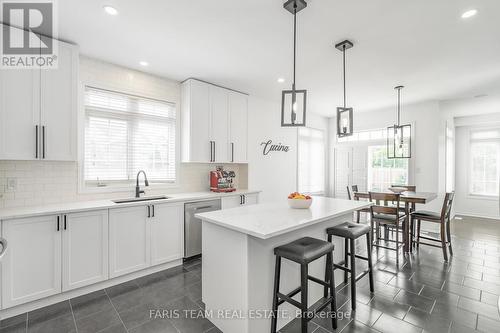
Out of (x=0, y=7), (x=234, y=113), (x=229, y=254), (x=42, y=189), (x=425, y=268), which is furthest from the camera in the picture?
(x=234, y=113)

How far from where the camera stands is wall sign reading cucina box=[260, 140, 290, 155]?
5.20 m

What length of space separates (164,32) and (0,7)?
143 cm

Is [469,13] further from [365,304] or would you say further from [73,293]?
[73,293]

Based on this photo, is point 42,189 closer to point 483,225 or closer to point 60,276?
point 60,276

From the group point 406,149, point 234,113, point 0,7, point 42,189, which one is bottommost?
point 42,189

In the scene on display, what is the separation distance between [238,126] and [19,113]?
3036 millimetres

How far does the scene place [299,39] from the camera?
8.95ft

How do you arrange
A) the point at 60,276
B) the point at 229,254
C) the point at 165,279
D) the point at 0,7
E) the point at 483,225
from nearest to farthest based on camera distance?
1. the point at 229,254
2. the point at 0,7
3. the point at 60,276
4. the point at 165,279
5. the point at 483,225

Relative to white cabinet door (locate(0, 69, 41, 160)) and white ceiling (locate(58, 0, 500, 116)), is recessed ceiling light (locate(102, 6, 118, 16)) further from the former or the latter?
white cabinet door (locate(0, 69, 41, 160))

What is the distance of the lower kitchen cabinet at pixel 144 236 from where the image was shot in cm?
283

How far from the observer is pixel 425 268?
3221mm

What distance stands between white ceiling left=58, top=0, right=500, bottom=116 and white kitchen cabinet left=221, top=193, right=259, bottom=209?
2037 millimetres

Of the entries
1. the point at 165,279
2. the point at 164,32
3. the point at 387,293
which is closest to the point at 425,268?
the point at 387,293

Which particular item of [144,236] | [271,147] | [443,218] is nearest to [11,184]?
[144,236]
